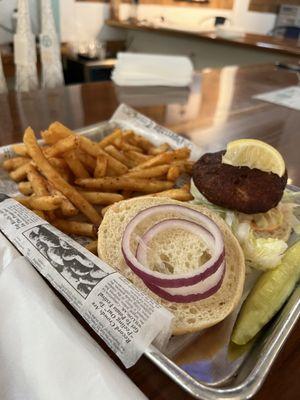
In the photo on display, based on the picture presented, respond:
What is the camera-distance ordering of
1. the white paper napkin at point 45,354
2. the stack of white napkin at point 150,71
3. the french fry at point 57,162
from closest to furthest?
the white paper napkin at point 45,354 → the french fry at point 57,162 → the stack of white napkin at point 150,71

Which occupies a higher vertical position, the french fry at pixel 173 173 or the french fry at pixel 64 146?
the french fry at pixel 64 146

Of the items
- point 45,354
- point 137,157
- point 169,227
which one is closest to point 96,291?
point 45,354

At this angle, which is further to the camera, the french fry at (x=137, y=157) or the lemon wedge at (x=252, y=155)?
the french fry at (x=137, y=157)

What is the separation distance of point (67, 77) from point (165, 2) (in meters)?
2.87

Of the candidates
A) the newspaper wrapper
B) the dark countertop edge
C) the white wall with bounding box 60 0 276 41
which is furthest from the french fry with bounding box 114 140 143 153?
the white wall with bounding box 60 0 276 41

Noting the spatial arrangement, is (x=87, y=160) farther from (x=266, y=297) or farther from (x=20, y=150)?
(x=266, y=297)

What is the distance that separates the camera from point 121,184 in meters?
1.23

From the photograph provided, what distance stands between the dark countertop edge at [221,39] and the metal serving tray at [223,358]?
14.3 feet

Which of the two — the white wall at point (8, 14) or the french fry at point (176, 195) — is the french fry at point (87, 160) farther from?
the white wall at point (8, 14)

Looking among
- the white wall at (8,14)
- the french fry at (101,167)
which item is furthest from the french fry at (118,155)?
the white wall at (8,14)

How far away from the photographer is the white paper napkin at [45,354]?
59 cm

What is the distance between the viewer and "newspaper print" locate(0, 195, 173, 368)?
0.64 metres

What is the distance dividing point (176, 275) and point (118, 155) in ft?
2.38

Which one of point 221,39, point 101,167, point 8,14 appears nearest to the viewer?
point 101,167
